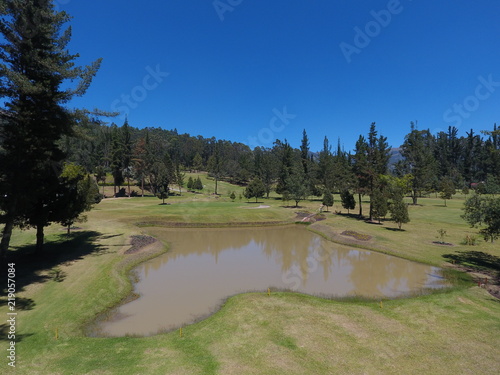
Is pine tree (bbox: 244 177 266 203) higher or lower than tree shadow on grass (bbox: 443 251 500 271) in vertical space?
higher

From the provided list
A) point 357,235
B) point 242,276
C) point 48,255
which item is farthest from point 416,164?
point 48,255

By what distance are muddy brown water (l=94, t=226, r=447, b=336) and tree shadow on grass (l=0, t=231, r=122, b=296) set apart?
6013 millimetres

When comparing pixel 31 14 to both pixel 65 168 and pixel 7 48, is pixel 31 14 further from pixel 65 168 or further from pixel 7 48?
pixel 65 168

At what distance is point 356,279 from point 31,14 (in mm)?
31155

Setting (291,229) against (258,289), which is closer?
(258,289)

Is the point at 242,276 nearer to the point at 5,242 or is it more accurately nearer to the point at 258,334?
the point at 258,334

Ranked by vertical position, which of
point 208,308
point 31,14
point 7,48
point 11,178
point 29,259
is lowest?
point 208,308

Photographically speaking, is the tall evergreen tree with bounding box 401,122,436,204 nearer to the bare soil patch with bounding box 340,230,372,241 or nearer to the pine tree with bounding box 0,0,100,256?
the bare soil patch with bounding box 340,230,372,241

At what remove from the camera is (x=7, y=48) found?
691 inches

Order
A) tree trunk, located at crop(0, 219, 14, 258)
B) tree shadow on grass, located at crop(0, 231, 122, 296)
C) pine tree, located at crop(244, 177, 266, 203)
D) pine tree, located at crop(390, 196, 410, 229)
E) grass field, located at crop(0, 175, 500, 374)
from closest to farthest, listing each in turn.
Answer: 1. grass field, located at crop(0, 175, 500, 374)
2. tree trunk, located at crop(0, 219, 14, 258)
3. tree shadow on grass, located at crop(0, 231, 122, 296)
4. pine tree, located at crop(390, 196, 410, 229)
5. pine tree, located at crop(244, 177, 266, 203)

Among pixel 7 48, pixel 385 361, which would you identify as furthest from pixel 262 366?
pixel 7 48

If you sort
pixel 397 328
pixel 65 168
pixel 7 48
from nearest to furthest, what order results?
1. pixel 397 328
2. pixel 7 48
3. pixel 65 168

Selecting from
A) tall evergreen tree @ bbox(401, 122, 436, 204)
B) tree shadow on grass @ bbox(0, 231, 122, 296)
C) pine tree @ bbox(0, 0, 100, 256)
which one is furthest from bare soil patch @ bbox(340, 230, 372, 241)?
tall evergreen tree @ bbox(401, 122, 436, 204)

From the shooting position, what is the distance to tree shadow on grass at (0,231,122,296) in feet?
59.0
